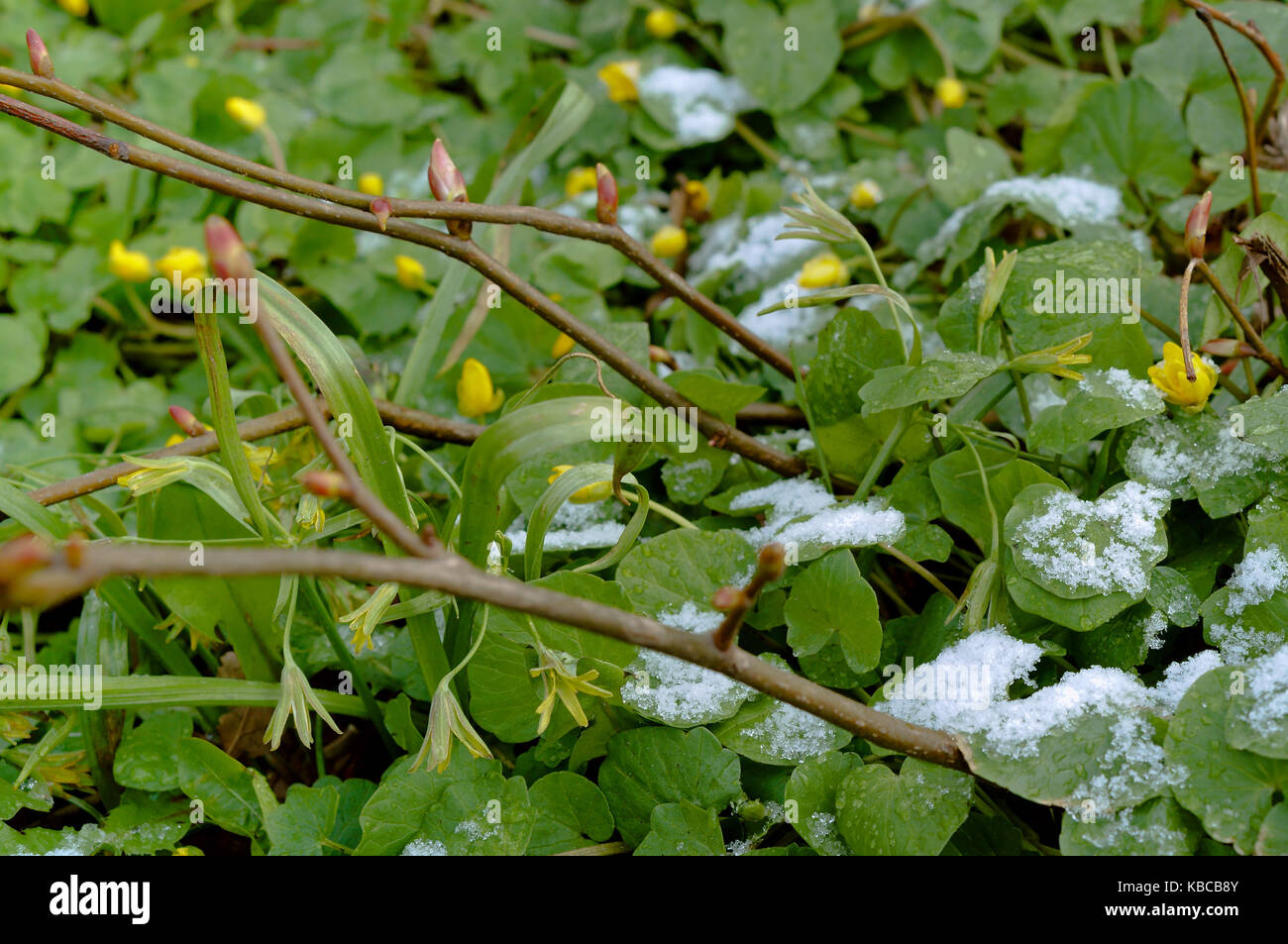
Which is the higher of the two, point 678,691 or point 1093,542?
point 1093,542

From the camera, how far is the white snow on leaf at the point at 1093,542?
104 cm

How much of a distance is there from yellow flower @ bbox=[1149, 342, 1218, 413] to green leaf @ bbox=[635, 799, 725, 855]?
27.2 inches

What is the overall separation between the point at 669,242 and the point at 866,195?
1.26 feet

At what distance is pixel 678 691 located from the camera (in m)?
1.12

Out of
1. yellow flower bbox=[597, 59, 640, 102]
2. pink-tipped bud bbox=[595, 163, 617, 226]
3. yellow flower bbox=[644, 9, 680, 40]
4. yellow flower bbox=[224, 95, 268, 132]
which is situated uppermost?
yellow flower bbox=[644, 9, 680, 40]

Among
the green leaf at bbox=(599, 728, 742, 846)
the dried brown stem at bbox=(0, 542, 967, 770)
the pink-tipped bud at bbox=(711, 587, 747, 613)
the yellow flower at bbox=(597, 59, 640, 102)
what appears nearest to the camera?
the dried brown stem at bbox=(0, 542, 967, 770)

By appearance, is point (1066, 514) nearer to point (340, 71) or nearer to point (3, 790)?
point (3, 790)

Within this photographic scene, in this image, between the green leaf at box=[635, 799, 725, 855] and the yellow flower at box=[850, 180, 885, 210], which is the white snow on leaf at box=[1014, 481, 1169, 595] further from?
the yellow flower at box=[850, 180, 885, 210]

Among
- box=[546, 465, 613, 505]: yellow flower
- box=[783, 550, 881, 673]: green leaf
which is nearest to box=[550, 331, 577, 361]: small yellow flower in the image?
box=[546, 465, 613, 505]: yellow flower

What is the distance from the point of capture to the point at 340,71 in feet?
7.70

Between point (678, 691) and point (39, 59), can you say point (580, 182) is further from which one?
point (678, 691)

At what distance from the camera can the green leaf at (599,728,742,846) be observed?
1085 millimetres

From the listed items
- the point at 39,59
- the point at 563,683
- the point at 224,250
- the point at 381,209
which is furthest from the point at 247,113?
the point at 224,250

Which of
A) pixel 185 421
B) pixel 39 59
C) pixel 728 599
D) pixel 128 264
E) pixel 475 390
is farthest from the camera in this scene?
pixel 128 264
